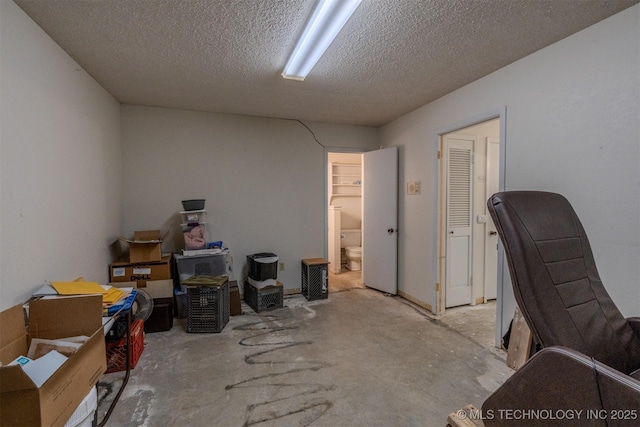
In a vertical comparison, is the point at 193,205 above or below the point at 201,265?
above

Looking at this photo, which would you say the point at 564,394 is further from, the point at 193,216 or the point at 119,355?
the point at 193,216

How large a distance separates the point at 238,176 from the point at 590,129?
138 inches

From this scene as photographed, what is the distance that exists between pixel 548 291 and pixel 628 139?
4.36 ft

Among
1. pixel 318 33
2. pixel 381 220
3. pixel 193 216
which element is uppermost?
pixel 318 33

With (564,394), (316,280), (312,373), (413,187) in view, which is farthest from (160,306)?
(413,187)

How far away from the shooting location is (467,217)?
3418mm

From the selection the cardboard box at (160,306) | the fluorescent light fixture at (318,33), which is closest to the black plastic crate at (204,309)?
the cardboard box at (160,306)

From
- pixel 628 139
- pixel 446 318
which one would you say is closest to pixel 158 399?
pixel 446 318

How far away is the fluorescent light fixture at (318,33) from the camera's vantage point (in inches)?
62.4

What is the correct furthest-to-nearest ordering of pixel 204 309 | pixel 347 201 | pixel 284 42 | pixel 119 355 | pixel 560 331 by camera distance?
1. pixel 347 201
2. pixel 204 309
3. pixel 119 355
4. pixel 284 42
5. pixel 560 331

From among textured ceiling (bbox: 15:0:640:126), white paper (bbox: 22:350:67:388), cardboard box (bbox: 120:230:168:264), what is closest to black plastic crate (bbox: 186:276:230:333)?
cardboard box (bbox: 120:230:168:264)

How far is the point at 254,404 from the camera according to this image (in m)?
1.80

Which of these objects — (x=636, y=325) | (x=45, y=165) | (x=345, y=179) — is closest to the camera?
(x=636, y=325)

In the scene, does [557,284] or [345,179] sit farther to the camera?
[345,179]
